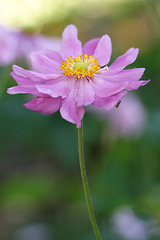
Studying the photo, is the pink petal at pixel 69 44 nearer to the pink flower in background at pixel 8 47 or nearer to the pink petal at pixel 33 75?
the pink petal at pixel 33 75

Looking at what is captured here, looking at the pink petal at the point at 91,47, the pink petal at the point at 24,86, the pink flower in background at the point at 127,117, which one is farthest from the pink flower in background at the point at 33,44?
the pink petal at the point at 24,86

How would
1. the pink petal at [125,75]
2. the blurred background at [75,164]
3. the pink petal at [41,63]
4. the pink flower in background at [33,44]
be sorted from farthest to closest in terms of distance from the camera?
the pink flower in background at [33,44] → the blurred background at [75,164] → the pink petal at [41,63] → the pink petal at [125,75]

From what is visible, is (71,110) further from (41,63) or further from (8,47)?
(8,47)

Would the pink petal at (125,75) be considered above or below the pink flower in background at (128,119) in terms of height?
below

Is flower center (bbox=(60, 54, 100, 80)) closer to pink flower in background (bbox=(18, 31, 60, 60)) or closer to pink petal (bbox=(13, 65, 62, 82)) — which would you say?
pink petal (bbox=(13, 65, 62, 82))

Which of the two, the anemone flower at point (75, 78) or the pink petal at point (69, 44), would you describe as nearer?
the anemone flower at point (75, 78)

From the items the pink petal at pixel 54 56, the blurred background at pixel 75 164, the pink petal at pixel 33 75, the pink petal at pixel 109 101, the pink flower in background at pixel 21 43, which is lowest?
the pink petal at pixel 109 101

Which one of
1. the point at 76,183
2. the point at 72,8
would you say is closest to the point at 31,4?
the point at 72,8

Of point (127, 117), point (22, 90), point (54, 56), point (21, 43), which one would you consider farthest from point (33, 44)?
point (22, 90)
